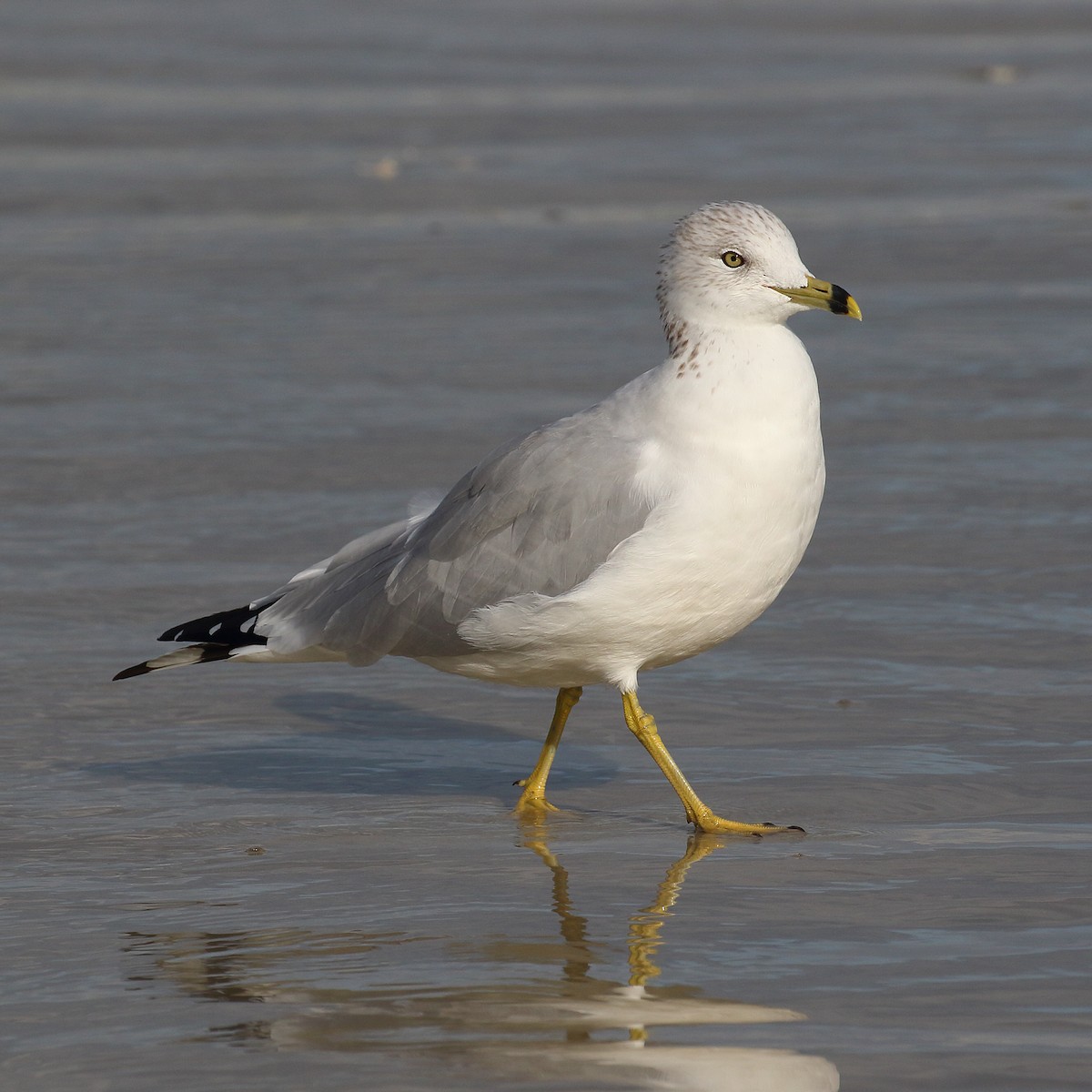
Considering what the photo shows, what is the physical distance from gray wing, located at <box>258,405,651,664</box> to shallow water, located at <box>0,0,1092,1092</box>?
42cm

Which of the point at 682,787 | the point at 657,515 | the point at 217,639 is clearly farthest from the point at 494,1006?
the point at 217,639

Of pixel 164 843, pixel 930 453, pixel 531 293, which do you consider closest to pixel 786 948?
pixel 164 843

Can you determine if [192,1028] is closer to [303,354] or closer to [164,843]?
[164,843]

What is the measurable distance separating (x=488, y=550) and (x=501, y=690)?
3.85 ft

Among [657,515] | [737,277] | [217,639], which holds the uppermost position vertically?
[737,277]

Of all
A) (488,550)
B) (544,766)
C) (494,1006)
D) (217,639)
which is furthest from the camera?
(217,639)

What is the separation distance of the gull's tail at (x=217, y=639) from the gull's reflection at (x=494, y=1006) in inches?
51.1

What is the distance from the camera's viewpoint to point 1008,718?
19.4 feet

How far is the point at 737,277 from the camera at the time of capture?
17.4 feet

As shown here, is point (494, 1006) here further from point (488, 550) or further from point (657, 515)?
point (488, 550)

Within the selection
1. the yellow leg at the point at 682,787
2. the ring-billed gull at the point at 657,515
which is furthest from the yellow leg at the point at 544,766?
the yellow leg at the point at 682,787

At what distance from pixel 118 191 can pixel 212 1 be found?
8.86 m

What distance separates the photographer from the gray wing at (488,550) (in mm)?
5227

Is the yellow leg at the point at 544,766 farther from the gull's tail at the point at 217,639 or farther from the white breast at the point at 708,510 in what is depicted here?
the gull's tail at the point at 217,639
